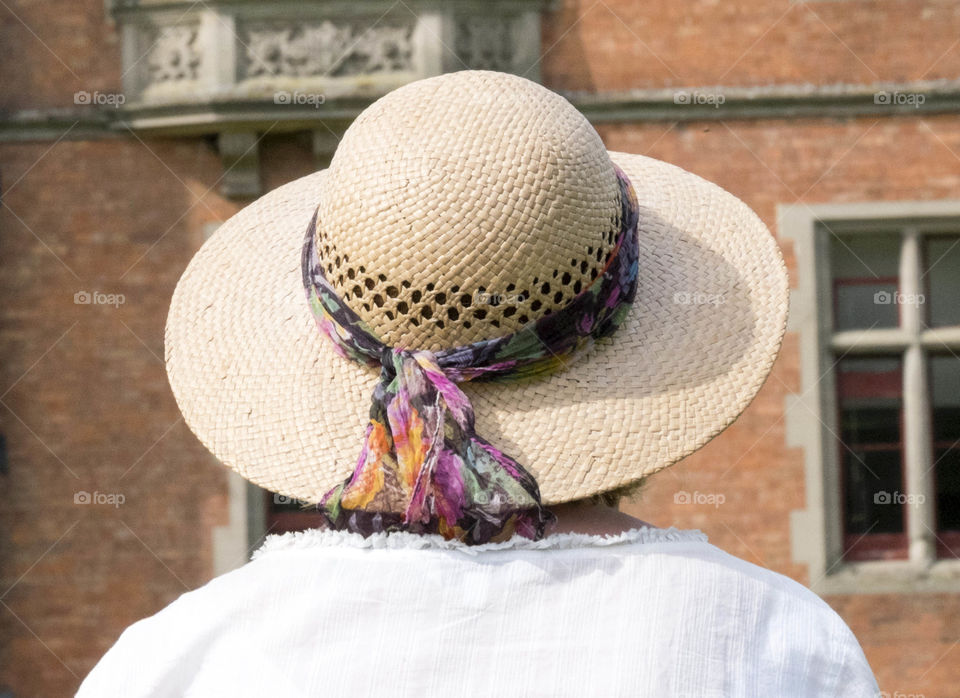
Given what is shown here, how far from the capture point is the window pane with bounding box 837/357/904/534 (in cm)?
721

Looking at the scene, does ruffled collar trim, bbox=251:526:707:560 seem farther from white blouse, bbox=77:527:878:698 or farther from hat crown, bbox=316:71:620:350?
hat crown, bbox=316:71:620:350

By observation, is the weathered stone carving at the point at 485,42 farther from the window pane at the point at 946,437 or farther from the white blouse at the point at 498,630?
the white blouse at the point at 498,630

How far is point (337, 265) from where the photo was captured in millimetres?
1541

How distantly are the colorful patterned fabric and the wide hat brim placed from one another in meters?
0.06

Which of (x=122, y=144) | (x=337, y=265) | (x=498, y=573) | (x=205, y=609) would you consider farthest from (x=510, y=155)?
(x=122, y=144)

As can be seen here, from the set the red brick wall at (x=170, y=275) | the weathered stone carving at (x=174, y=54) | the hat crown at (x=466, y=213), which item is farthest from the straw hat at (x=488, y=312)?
the weathered stone carving at (x=174, y=54)

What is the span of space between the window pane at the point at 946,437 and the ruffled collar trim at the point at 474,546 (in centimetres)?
626

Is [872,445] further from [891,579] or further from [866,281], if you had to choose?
[866,281]

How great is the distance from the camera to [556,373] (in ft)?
5.12

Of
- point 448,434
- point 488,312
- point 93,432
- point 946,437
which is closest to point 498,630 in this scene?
point 448,434

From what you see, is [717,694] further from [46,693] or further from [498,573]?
[46,693]

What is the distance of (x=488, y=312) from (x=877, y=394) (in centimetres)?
618

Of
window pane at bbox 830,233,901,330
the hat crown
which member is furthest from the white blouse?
window pane at bbox 830,233,901,330

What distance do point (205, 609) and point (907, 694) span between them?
6.33 m
